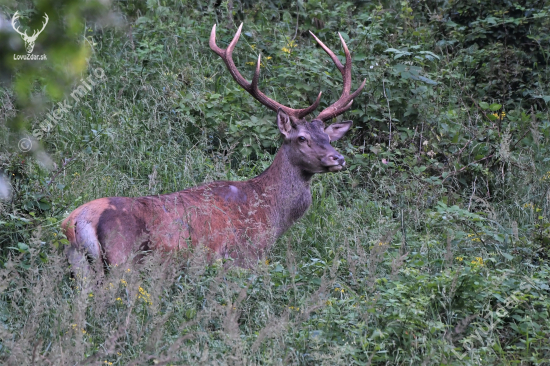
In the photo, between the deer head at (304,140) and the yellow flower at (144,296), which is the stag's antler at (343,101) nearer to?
the deer head at (304,140)

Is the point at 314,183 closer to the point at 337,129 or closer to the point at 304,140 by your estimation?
the point at 337,129

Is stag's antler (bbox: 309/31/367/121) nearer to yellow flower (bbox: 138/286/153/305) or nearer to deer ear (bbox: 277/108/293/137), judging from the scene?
deer ear (bbox: 277/108/293/137)

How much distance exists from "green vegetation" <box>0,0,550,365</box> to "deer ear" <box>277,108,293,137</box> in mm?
708

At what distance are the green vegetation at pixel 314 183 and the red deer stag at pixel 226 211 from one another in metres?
0.19

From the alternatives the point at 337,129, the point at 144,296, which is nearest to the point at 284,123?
the point at 337,129

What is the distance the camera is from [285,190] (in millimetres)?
5977

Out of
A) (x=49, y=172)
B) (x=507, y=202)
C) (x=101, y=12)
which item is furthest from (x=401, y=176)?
(x=101, y=12)

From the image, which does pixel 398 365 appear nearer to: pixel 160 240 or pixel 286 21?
pixel 160 240

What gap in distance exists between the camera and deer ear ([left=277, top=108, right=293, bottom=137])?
6055 millimetres

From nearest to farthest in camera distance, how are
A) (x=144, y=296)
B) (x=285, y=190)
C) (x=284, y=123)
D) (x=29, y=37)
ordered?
(x=29, y=37) < (x=144, y=296) < (x=285, y=190) < (x=284, y=123)

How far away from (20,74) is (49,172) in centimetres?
361

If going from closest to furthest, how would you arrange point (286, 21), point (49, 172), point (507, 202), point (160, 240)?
point (160, 240), point (49, 172), point (507, 202), point (286, 21)

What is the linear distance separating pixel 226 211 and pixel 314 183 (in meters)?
1.42

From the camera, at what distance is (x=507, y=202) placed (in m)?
6.51
